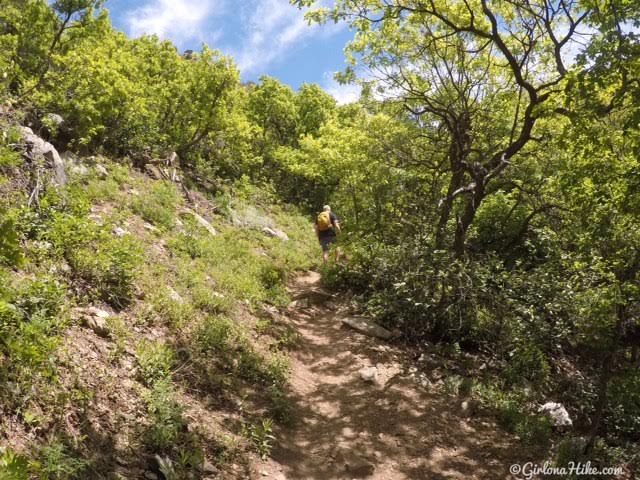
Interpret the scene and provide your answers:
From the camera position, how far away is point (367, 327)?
9266 mm

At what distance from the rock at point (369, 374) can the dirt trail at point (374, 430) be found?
0.22ft

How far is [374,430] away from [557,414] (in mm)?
3141

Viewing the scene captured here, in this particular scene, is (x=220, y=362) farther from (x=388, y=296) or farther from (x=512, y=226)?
(x=512, y=226)

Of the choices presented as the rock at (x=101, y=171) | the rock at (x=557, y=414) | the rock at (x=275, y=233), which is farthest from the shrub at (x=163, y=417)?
the rock at (x=275, y=233)

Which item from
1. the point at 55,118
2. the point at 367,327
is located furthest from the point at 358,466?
the point at 55,118

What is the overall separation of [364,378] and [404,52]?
25.2 feet

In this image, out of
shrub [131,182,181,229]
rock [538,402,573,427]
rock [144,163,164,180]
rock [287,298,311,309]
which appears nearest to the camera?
rock [538,402,573,427]

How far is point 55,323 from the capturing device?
4664mm

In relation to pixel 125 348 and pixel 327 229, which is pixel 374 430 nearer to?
pixel 125 348

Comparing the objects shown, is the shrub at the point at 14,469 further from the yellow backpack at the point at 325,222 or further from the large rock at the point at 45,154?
the yellow backpack at the point at 325,222

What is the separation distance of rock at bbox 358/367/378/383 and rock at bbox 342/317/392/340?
1.44m

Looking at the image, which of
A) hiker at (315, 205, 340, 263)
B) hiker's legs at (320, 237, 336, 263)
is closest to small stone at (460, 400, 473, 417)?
hiker at (315, 205, 340, 263)

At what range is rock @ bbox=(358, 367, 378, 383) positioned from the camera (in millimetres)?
7446

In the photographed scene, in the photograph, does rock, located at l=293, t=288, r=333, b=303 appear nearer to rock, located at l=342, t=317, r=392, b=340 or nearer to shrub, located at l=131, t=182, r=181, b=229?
rock, located at l=342, t=317, r=392, b=340
